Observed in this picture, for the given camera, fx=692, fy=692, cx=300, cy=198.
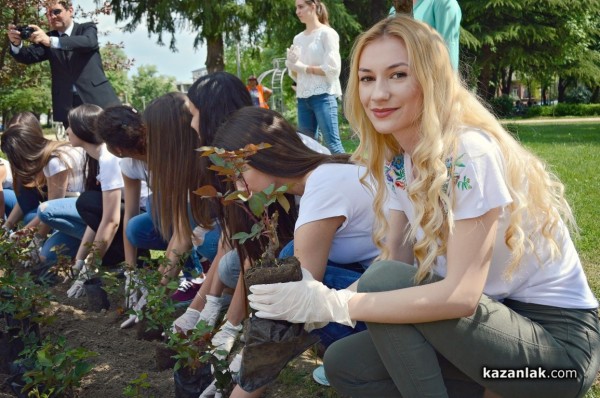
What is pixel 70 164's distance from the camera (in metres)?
4.39

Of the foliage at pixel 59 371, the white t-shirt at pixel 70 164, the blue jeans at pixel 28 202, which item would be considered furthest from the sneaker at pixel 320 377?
the blue jeans at pixel 28 202

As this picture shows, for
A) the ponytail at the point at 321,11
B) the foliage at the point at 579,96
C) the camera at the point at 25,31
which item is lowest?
the foliage at the point at 579,96

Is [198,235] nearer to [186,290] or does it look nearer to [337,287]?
[186,290]

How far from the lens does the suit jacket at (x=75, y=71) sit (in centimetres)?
525

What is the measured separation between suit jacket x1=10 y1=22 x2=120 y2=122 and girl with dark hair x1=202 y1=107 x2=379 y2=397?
327 centimetres

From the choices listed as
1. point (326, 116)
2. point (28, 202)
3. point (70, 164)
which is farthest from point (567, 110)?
point (70, 164)

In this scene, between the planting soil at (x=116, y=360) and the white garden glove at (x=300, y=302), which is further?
the planting soil at (x=116, y=360)

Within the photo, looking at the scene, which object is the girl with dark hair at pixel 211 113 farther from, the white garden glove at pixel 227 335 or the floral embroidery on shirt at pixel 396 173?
the floral embroidery on shirt at pixel 396 173

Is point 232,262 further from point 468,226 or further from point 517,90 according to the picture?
point 517,90

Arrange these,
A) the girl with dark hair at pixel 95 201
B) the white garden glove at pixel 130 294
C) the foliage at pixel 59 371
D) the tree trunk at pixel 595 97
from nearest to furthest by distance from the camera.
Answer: the foliage at pixel 59 371 < the white garden glove at pixel 130 294 < the girl with dark hair at pixel 95 201 < the tree trunk at pixel 595 97

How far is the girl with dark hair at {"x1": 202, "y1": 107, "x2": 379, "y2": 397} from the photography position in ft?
6.95

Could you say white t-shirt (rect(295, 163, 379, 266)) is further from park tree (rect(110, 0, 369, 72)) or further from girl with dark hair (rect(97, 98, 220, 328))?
park tree (rect(110, 0, 369, 72))

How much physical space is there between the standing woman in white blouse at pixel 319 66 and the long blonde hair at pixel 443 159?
154 inches

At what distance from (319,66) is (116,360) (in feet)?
11.4
